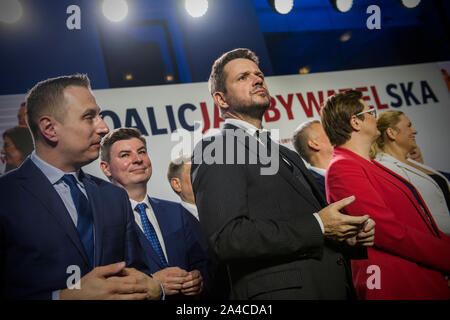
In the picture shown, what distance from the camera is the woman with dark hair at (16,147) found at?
2.04 meters

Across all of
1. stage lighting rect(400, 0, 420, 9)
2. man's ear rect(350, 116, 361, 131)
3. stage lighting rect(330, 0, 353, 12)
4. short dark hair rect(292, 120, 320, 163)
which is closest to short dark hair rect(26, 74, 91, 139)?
short dark hair rect(292, 120, 320, 163)

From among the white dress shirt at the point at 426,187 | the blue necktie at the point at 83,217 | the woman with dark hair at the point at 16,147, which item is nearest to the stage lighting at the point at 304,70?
the white dress shirt at the point at 426,187

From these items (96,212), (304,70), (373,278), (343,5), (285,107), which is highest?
(343,5)

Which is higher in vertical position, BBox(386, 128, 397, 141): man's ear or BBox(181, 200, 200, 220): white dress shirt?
BBox(386, 128, 397, 141): man's ear

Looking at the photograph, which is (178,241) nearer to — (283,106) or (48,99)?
(48,99)

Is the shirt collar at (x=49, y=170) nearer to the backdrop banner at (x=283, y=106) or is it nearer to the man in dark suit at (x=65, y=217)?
the man in dark suit at (x=65, y=217)

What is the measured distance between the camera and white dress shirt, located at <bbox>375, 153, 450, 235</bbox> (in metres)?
2.40

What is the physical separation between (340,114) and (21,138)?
197 centimetres

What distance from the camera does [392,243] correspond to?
6.80ft

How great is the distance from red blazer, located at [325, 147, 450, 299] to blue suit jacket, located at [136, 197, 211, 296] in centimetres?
84

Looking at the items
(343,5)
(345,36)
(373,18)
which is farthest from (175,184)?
(373,18)

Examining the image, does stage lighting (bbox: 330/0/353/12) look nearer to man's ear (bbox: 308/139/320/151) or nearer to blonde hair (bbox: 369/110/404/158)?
blonde hair (bbox: 369/110/404/158)

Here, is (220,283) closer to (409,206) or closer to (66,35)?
(409,206)

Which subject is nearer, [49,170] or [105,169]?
[49,170]
